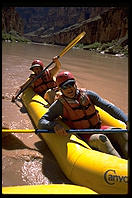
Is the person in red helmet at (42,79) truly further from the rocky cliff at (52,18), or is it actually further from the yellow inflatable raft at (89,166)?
the rocky cliff at (52,18)

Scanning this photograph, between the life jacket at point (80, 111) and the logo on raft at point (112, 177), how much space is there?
742 mm

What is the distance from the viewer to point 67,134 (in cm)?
236

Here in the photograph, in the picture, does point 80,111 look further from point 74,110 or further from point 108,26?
point 108,26

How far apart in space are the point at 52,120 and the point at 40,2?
4.50 ft

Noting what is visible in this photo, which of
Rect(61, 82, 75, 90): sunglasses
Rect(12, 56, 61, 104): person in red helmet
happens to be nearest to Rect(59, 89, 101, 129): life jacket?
Rect(61, 82, 75, 90): sunglasses

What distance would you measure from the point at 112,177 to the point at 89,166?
0.75 feet

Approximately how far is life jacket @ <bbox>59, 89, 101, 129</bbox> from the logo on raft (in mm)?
742

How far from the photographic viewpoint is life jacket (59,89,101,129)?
2426 millimetres

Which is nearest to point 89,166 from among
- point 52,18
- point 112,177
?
point 112,177

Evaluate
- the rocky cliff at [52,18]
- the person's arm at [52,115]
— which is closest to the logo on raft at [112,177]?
the person's arm at [52,115]

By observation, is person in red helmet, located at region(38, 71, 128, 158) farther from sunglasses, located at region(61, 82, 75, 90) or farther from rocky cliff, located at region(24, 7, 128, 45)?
rocky cliff, located at region(24, 7, 128, 45)

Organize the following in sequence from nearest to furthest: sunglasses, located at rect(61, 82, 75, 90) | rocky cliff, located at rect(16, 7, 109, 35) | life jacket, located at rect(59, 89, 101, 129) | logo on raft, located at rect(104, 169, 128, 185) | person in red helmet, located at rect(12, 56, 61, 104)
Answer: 1. logo on raft, located at rect(104, 169, 128, 185)
2. sunglasses, located at rect(61, 82, 75, 90)
3. life jacket, located at rect(59, 89, 101, 129)
4. person in red helmet, located at rect(12, 56, 61, 104)
5. rocky cliff, located at rect(16, 7, 109, 35)

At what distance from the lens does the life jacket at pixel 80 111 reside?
2426 mm

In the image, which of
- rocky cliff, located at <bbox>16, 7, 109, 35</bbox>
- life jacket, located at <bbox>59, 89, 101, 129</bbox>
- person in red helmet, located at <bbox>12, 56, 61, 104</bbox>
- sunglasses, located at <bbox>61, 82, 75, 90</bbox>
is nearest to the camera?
sunglasses, located at <bbox>61, 82, 75, 90</bbox>
